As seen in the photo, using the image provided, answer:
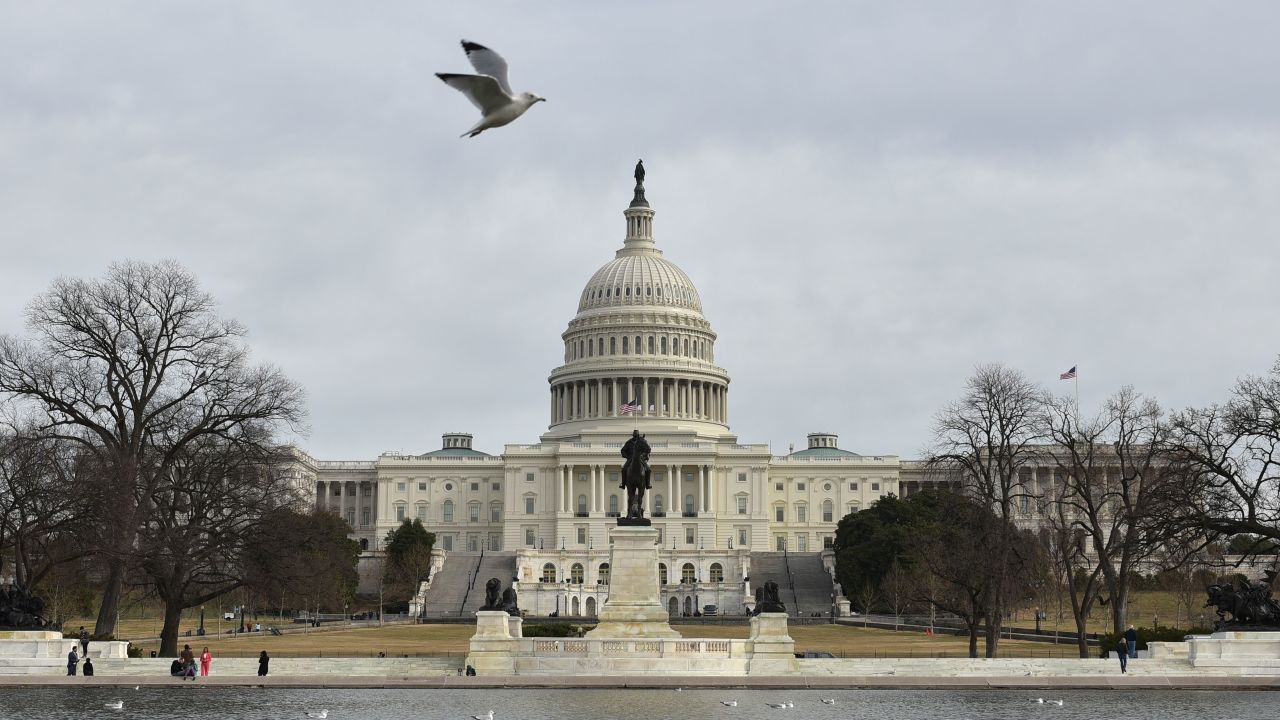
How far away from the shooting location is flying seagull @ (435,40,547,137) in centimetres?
2297

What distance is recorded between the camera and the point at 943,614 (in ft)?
347

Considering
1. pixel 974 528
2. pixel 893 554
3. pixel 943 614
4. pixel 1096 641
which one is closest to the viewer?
pixel 974 528

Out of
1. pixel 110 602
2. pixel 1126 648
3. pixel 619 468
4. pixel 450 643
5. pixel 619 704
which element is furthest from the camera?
pixel 619 468

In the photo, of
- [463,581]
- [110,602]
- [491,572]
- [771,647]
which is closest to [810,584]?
[491,572]

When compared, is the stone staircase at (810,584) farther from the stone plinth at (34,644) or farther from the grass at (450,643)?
the stone plinth at (34,644)

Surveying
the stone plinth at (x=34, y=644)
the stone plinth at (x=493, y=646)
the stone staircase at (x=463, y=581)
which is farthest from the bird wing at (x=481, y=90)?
the stone staircase at (x=463, y=581)

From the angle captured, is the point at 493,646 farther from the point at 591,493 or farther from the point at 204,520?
the point at 591,493

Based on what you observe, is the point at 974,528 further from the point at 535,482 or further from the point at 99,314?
the point at 535,482

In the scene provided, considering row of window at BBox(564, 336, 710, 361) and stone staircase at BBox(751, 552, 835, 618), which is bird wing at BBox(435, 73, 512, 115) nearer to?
stone staircase at BBox(751, 552, 835, 618)

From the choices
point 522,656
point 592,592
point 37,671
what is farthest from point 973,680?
point 592,592

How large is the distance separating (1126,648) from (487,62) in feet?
107

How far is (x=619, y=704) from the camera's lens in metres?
39.8

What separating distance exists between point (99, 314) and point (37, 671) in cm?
1417

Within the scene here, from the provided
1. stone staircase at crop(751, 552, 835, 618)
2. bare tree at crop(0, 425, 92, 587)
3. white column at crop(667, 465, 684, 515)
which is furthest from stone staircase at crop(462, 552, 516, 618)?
bare tree at crop(0, 425, 92, 587)
